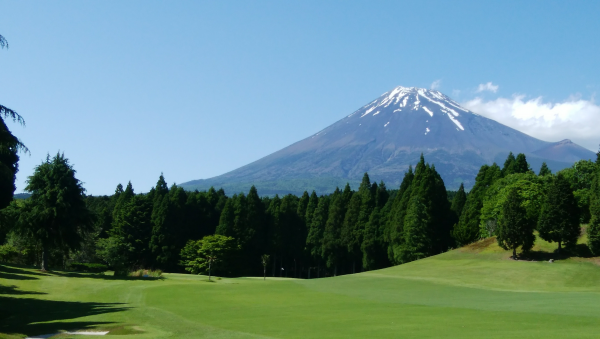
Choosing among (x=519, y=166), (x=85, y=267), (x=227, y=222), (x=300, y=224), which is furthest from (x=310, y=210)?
(x=85, y=267)

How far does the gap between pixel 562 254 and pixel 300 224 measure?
51390mm

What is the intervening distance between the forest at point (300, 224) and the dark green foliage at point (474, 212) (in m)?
0.17

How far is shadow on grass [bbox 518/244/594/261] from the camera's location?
→ 5466cm

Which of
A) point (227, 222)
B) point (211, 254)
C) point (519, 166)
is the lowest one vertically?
point (211, 254)

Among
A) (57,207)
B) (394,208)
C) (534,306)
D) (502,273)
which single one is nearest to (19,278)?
(57,207)

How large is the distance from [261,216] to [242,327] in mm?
71689

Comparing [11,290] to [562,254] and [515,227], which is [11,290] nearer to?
[515,227]

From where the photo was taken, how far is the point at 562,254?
183 feet

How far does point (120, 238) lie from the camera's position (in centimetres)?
8344

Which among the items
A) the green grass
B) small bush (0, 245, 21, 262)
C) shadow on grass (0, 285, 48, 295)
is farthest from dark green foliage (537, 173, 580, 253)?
small bush (0, 245, 21, 262)

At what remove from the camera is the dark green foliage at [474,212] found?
73938mm

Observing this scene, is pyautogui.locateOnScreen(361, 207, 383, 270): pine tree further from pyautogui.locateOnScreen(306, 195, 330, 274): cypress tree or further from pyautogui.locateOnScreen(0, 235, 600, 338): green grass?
pyautogui.locateOnScreen(0, 235, 600, 338): green grass

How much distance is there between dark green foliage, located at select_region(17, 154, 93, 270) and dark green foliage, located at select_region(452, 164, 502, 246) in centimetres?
4642

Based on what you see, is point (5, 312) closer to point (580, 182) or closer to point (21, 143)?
point (21, 143)
